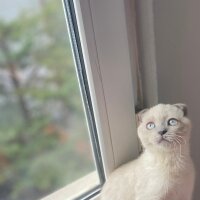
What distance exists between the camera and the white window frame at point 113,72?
0.63 meters

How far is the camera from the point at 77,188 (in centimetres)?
81

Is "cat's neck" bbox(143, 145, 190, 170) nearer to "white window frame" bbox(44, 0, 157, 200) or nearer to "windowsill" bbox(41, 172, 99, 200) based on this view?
"white window frame" bbox(44, 0, 157, 200)

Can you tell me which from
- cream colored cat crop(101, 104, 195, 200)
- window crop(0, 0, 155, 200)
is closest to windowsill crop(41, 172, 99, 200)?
window crop(0, 0, 155, 200)

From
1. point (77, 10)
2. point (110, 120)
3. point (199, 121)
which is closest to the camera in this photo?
point (77, 10)

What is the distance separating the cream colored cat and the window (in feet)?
0.30

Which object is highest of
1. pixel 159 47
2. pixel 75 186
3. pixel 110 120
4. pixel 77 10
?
pixel 77 10

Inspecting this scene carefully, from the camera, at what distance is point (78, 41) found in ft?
2.16

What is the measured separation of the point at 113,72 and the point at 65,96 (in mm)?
115

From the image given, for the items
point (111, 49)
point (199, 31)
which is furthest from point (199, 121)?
point (111, 49)

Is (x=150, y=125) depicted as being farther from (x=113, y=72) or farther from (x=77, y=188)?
(x=77, y=188)

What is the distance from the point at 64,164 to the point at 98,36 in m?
0.31

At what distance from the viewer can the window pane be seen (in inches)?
24.8

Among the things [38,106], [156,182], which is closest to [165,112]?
[156,182]

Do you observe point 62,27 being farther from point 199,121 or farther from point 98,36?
point 199,121
